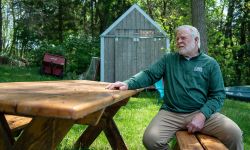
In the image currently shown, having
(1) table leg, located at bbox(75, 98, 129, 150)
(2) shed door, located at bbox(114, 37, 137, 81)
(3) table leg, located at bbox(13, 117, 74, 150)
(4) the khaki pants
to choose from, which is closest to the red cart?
(2) shed door, located at bbox(114, 37, 137, 81)

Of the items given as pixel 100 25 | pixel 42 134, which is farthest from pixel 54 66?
pixel 42 134

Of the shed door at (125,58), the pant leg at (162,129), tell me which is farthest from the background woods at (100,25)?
the pant leg at (162,129)

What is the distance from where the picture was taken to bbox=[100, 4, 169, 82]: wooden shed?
59.2 feet

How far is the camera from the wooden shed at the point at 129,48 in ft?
59.2

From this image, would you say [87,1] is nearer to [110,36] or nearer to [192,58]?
[110,36]

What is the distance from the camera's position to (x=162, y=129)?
4.00m

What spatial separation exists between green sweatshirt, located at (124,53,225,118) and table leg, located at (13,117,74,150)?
1495 mm

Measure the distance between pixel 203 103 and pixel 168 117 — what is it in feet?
1.21

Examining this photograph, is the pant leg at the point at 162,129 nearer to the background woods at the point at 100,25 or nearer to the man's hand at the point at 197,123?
the man's hand at the point at 197,123

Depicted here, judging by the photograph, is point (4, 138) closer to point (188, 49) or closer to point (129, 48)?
point (188, 49)

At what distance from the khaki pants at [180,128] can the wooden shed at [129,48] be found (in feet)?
45.5

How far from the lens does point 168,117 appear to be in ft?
13.6

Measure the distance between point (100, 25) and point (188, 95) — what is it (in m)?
32.7

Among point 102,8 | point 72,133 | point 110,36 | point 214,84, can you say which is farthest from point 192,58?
point 102,8
